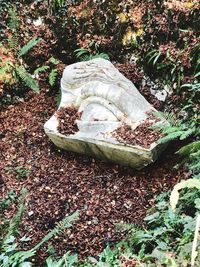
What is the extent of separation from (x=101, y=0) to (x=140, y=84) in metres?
1.50

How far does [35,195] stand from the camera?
5039 millimetres

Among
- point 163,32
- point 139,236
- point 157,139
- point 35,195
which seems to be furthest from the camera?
point 163,32

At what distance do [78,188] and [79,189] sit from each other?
0.07ft

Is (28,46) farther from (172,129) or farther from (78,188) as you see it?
(172,129)

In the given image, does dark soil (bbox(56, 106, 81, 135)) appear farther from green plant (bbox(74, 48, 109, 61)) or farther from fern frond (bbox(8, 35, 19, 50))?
fern frond (bbox(8, 35, 19, 50))

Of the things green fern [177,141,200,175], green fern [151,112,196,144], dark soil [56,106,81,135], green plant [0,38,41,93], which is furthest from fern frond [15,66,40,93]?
green fern [177,141,200,175]

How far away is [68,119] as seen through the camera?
5.31 m

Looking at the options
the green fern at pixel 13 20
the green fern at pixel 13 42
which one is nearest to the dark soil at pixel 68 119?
the green fern at pixel 13 42

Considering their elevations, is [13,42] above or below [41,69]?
above

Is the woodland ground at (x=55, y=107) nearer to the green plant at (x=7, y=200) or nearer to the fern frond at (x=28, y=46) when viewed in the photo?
Answer: the green plant at (x=7, y=200)

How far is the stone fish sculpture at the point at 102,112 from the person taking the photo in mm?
4746

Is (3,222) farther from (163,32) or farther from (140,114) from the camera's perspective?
(163,32)

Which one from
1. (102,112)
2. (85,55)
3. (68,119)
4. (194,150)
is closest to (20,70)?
(85,55)

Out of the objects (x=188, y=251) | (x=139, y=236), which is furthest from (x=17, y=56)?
(x=188, y=251)
